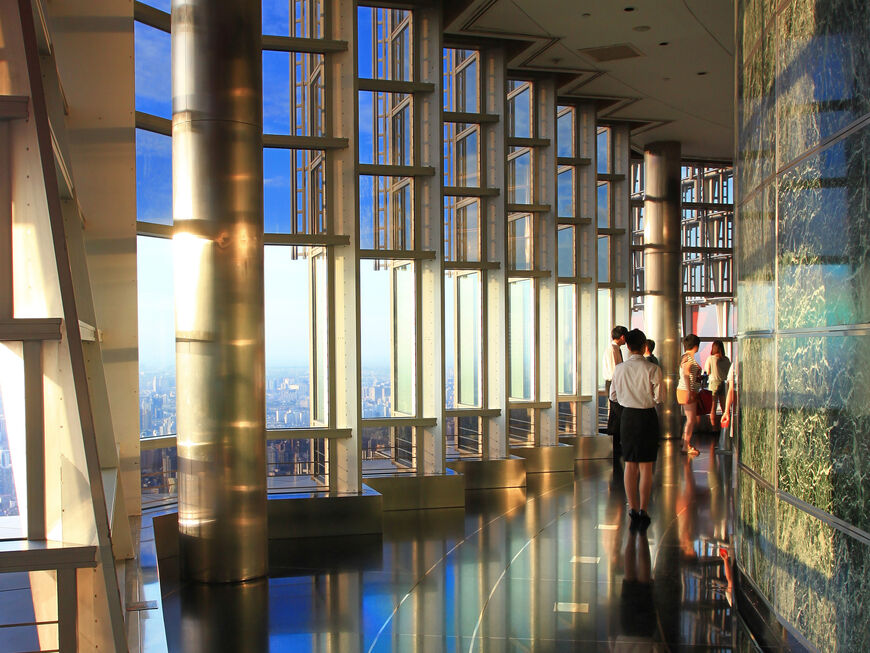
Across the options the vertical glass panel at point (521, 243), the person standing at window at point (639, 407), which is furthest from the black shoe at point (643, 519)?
the vertical glass panel at point (521, 243)

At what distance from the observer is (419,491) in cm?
878

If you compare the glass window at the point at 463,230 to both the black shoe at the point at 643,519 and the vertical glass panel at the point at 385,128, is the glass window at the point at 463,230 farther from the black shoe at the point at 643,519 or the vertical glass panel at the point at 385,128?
the black shoe at the point at 643,519

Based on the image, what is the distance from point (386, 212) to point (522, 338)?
316 centimetres

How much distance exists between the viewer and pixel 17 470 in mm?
2654

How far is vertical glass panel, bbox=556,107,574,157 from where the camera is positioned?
12.8 metres

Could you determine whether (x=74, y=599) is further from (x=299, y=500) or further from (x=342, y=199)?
(x=342, y=199)

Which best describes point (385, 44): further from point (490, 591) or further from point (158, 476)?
point (490, 591)

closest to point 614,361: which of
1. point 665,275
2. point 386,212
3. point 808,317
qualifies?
point 386,212

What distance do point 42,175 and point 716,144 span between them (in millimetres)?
14858

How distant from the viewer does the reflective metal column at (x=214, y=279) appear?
5.98 m

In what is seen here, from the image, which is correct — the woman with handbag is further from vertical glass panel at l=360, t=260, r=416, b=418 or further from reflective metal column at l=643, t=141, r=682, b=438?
A: vertical glass panel at l=360, t=260, r=416, b=418

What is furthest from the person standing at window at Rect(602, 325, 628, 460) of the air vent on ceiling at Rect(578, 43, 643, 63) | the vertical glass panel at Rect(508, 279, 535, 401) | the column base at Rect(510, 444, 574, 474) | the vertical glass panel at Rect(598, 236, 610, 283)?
the air vent on ceiling at Rect(578, 43, 643, 63)

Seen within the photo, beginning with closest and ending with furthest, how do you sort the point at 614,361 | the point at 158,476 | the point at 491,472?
the point at 158,476 < the point at 491,472 < the point at 614,361

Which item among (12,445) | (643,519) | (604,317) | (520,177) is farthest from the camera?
(604,317)
